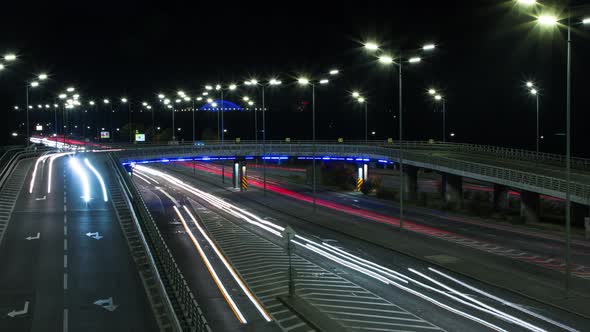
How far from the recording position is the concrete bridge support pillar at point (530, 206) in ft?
154

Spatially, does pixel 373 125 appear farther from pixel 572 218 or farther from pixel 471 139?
pixel 572 218

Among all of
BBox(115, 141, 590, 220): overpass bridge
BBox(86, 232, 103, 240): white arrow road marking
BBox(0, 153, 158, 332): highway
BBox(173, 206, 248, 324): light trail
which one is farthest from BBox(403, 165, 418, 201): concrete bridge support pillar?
BBox(86, 232, 103, 240): white arrow road marking

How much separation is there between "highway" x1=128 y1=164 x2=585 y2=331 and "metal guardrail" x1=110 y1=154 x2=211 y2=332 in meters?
2.99

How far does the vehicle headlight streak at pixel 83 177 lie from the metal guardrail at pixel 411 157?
5.22 meters

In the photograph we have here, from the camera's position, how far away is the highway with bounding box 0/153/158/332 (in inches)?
689

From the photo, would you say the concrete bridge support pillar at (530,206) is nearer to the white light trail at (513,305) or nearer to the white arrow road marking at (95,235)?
the white light trail at (513,305)

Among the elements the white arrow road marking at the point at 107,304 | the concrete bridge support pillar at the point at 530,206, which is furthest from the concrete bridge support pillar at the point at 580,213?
the white arrow road marking at the point at 107,304

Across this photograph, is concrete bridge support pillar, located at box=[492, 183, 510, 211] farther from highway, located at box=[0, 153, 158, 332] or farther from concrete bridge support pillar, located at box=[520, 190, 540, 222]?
highway, located at box=[0, 153, 158, 332]

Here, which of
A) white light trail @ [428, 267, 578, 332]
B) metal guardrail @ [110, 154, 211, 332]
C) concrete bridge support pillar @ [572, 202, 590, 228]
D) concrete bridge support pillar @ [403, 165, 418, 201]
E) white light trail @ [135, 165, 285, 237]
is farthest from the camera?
concrete bridge support pillar @ [403, 165, 418, 201]

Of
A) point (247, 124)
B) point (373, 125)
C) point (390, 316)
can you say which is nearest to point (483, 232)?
point (390, 316)

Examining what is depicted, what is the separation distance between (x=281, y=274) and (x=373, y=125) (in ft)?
369

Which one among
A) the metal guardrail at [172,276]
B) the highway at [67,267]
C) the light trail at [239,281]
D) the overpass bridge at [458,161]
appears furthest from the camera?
the overpass bridge at [458,161]

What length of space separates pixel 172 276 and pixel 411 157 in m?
43.5

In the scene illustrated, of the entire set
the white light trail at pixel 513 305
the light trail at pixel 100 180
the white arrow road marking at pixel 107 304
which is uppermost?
the light trail at pixel 100 180
